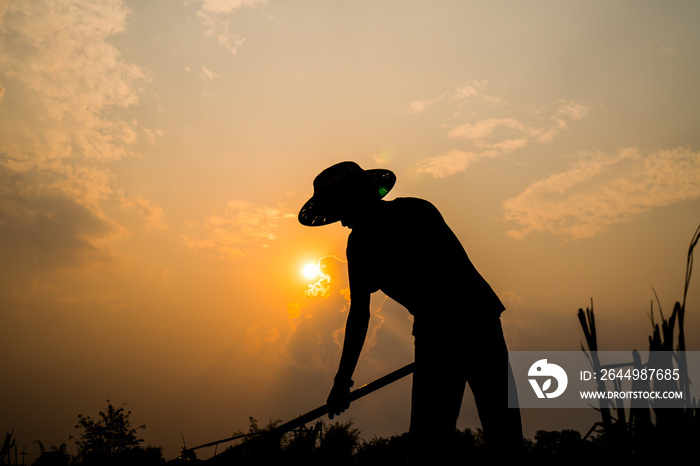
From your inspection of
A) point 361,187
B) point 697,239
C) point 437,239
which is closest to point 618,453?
point 697,239

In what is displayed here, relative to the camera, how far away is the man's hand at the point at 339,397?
4.09 metres

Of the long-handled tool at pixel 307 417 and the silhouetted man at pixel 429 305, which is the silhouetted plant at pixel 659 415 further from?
the long-handled tool at pixel 307 417

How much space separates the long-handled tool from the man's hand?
6 cm

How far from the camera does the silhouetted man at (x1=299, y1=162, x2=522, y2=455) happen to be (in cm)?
321

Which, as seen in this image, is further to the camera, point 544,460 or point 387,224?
point 544,460

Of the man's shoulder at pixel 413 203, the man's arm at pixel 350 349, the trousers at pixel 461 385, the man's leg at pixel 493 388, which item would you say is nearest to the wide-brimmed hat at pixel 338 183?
the man's shoulder at pixel 413 203

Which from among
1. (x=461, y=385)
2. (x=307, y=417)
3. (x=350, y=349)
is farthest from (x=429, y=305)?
(x=307, y=417)

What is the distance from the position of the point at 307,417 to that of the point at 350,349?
102 centimetres

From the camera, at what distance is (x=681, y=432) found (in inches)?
105

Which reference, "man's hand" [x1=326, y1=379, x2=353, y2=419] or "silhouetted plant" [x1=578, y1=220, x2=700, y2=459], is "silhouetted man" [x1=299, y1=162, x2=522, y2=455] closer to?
"man's hand" [x1=326, y1=379, x2=353, y2=419]

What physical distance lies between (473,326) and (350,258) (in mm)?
1156

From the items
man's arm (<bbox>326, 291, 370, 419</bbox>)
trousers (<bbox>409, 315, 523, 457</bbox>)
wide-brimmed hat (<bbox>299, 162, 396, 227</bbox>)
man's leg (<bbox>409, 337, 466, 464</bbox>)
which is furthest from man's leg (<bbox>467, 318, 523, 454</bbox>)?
wide-brimmed hat (<bbox>299, 162, 396, 227</bbox>)

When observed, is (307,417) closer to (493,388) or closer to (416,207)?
(493,388)

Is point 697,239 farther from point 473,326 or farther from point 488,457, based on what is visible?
point 488,457
